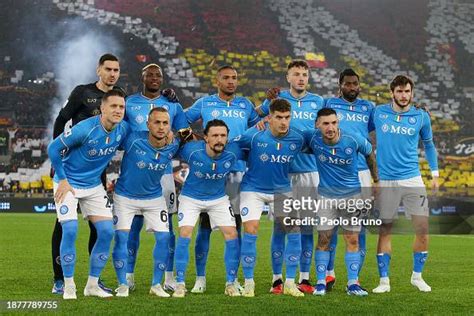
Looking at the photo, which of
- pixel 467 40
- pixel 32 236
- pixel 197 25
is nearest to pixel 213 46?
pixel 197 25

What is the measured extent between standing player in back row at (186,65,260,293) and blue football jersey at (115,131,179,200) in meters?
0.78

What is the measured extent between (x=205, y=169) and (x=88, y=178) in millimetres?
1142

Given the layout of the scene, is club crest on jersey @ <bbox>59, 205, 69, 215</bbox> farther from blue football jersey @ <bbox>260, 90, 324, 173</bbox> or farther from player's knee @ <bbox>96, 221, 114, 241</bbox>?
blue football jersey @ <bbox>260, 90, 324, 173</bbox>

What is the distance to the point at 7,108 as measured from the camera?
1159 inches

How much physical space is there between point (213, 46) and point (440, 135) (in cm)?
1055

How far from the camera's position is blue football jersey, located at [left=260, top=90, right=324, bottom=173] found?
7.98 metres

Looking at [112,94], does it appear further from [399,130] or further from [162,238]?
[399,130]

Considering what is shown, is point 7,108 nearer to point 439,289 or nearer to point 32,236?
point 32,236

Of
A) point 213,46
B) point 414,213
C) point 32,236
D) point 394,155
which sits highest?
point 213,46

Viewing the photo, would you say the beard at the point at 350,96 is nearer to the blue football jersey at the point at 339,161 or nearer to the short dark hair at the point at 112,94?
the blue football jersey at the point at 339,161

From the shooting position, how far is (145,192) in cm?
741

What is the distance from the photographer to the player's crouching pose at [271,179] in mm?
7406

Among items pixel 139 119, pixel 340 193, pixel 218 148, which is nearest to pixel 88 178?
pixel 139 119

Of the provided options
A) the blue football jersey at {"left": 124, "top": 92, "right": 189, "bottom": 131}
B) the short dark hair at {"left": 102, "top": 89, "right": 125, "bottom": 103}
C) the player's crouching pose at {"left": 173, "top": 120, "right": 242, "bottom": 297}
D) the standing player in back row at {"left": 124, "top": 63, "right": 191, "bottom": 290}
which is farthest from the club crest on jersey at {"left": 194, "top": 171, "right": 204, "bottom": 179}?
the short dark hair at {"left": 102, "top": 89, "right": 125, "bottom": 103}
